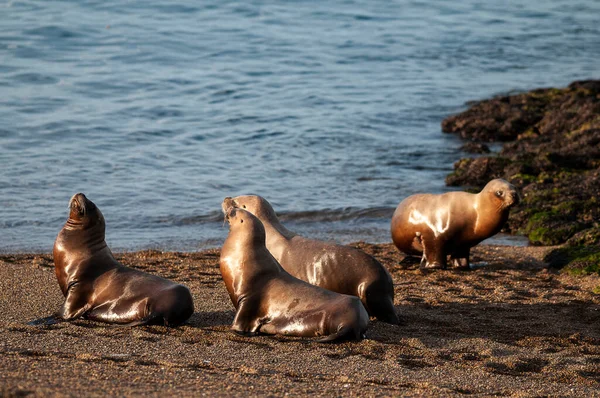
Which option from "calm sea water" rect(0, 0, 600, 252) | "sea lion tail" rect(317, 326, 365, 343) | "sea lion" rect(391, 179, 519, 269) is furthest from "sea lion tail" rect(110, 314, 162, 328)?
"calm sea water" rect(0, 0, 600, 252)

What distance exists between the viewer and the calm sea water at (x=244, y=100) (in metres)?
13.8

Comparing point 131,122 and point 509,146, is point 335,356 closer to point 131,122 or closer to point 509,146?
point 509,146

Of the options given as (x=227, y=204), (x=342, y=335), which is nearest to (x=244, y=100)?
(x=227, y=204)

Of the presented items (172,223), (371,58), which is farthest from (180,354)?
(371,58)

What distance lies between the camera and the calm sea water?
1378 cm

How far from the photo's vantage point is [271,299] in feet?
23.8

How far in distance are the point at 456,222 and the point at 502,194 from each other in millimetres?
578

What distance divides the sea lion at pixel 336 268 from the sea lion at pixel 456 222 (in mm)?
2284

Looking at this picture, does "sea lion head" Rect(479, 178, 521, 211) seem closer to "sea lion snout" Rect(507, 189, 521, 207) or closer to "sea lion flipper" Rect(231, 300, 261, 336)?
"sea lion snout" Rect(507, 189, 521, 207)

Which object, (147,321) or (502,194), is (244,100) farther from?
(147,321)

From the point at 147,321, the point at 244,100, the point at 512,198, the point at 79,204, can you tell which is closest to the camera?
the point at 147,321

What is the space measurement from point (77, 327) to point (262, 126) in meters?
12.6

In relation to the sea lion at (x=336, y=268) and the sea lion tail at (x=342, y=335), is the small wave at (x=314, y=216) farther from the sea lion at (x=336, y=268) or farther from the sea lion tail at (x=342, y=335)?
the sea lion tail at (x=342, y=335)

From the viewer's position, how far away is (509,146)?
1684 centimetres
